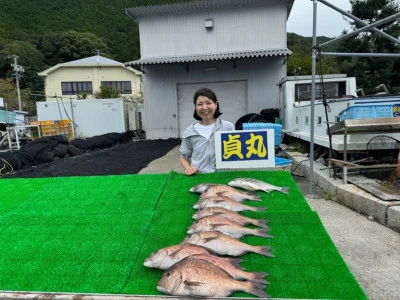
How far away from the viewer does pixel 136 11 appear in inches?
581

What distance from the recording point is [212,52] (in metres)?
14.8

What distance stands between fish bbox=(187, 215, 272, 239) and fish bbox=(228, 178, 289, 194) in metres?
0.82

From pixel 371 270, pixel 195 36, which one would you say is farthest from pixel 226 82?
pixel 371 270

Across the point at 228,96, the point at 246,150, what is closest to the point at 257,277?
the point at 246,150

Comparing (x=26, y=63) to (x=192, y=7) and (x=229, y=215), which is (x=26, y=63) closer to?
(x=192, y=7)

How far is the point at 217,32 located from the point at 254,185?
13314 mm

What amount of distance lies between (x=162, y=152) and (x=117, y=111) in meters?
7.74

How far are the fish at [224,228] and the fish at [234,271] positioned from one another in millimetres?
391

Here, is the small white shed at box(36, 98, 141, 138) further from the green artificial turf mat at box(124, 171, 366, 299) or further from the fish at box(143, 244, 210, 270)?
the fish at box(143, 244, 210, 270)

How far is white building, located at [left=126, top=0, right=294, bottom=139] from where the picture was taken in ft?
47.3

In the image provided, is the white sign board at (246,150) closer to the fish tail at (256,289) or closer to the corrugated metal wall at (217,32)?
the fish tail at (256,289)

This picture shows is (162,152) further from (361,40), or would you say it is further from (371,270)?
(361,40)

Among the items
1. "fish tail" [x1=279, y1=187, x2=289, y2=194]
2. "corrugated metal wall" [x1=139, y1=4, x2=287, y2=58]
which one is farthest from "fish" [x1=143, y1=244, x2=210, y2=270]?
"corrugated metal wall" [x1=139, y1=4, x2=287, y2=58]

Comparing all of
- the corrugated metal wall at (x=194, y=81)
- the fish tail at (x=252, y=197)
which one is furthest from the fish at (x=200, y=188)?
the corrugated metal wall at (x=194, y=81)
